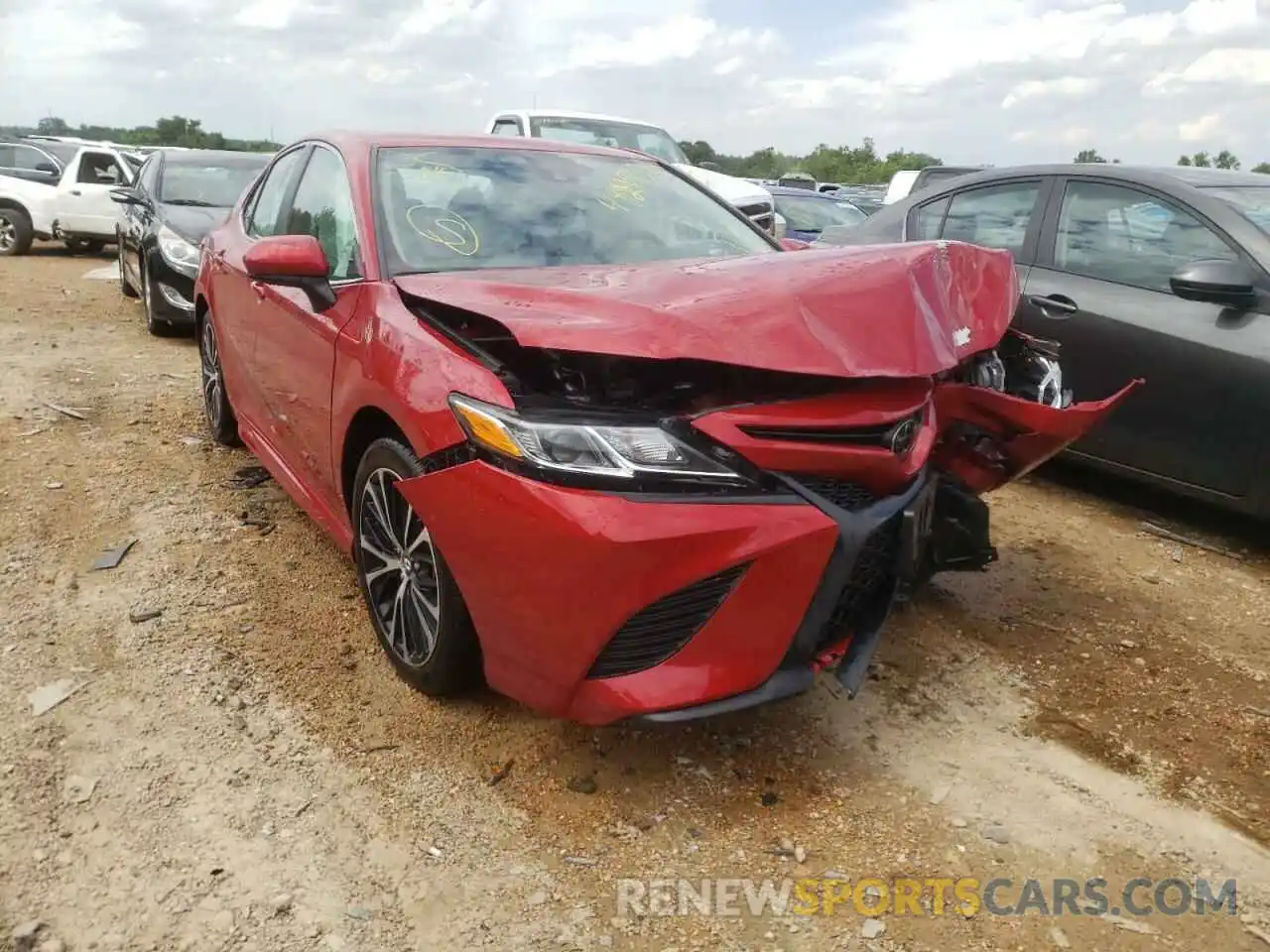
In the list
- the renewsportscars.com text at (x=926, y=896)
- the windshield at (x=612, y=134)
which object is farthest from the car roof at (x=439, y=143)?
the windshield at (x=612, y=134)

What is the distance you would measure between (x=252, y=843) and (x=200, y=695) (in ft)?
2.41

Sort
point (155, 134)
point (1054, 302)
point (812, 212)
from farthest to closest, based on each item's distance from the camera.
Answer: point (155, 134), point (812, 212), point (1054, 302)


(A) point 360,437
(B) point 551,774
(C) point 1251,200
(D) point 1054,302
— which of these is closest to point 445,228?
(A) point 360,437

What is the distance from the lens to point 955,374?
2900mm

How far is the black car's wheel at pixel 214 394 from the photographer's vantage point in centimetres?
504

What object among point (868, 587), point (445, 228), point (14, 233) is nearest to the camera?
point (868, 587)

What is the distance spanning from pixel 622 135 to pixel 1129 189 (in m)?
6.90

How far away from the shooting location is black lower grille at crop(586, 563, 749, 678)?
223 cm

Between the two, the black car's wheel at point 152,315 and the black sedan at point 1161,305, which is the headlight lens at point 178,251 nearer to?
the black car's wheel at point 152,315

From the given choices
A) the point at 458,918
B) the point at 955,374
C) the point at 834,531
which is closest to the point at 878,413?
the point at 834,531

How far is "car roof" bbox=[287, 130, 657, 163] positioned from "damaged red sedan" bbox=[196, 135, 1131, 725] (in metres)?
0.33

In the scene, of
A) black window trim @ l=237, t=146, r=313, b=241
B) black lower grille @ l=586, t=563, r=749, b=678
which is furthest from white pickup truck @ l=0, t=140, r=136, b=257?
black lower grille @ l=586, t=563, r=749, b=678

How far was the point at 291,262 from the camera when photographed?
303 cm

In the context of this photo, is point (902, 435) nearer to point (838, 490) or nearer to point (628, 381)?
point (838, 490)
